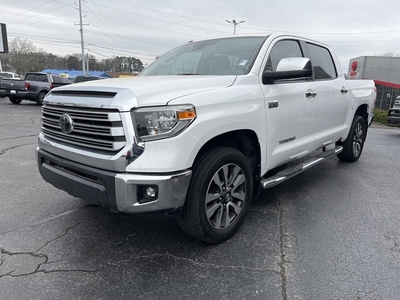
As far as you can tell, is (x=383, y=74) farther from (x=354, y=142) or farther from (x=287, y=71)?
(x=287, y=71)

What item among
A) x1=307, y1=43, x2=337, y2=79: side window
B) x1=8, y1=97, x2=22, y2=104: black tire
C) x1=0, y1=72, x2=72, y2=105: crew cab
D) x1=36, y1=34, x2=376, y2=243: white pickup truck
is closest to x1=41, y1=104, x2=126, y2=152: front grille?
x1=36, y1=34, x2=376, y2=243: white pickup truck

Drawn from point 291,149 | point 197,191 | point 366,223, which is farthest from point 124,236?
point 366,223

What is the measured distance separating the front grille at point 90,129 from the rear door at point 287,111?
1580 millimetres

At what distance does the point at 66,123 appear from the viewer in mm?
2719

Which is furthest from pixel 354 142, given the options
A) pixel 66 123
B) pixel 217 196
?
pixel 66 123

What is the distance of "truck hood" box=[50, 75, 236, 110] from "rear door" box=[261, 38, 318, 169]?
62cm

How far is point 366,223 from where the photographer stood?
11.4 ft

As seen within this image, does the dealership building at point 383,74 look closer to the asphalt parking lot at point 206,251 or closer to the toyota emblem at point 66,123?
the asphalt parking lot at point 206,251

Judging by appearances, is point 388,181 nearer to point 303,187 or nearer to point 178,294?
point 303,187

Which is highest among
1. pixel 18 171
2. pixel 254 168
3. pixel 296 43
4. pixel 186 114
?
pixel 296 43

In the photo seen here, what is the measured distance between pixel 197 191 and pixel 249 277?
0.78 meters

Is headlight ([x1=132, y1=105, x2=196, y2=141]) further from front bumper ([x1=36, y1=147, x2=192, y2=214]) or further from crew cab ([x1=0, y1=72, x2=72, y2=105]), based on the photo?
crew cab ([x1=0, y1=72, x2=72, y2=105])

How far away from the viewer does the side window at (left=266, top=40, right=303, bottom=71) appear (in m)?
3.55

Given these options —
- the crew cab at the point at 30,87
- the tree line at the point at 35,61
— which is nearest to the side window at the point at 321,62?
the crew cab at the point at 30,87
